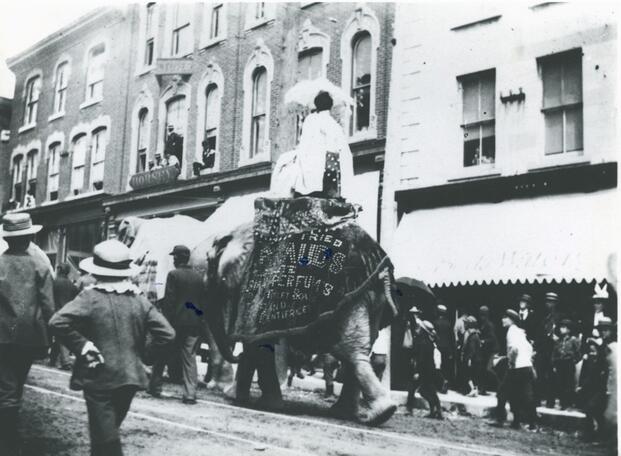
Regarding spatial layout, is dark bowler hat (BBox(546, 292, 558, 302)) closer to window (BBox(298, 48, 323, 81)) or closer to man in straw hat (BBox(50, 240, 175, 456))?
man in straw hat (BBox(50, 240, 175, 456))

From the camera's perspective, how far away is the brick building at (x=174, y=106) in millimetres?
10359

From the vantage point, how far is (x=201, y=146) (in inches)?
529

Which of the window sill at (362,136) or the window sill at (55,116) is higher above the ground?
the window sill at (362,136)

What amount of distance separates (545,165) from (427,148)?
6.25 feet

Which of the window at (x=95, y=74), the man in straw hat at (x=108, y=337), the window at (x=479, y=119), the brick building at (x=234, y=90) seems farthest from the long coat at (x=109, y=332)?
the window at (x=95, y=74)

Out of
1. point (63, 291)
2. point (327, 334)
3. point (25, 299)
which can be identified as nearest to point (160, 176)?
point (63, 291)

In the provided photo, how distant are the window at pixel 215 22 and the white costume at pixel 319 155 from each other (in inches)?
288

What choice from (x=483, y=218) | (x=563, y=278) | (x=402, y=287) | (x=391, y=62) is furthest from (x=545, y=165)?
(x=391, y=62)

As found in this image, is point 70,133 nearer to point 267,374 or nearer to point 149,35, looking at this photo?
point 149,35

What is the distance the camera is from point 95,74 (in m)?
10.9

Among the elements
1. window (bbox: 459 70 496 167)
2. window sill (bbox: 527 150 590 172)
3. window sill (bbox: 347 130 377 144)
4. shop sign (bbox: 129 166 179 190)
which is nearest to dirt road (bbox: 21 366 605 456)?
window sill (bbox: 527 150 590 172)

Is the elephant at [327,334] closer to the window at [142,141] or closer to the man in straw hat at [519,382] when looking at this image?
the man in straw hat at [519,382]

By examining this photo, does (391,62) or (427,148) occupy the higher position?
(391,62)

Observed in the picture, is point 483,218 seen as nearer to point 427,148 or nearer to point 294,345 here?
point 427,148
